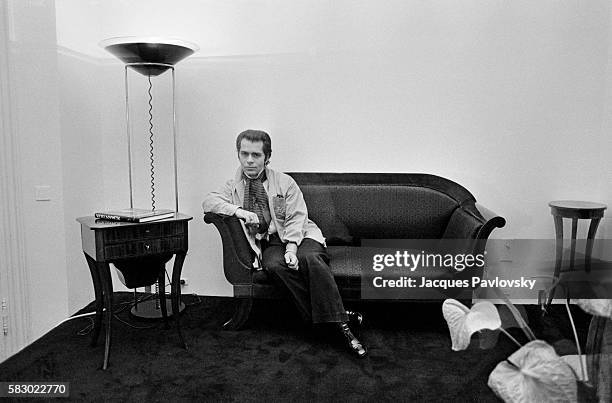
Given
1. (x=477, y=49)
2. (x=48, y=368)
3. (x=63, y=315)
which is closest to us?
(x=48, y=368)

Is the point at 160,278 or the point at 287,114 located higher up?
the point at 287,114

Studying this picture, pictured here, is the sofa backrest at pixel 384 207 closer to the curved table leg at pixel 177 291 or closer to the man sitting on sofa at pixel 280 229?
the man sitting on sofa at pixel 280 229

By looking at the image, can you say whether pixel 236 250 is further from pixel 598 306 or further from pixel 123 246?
pixel 598 306

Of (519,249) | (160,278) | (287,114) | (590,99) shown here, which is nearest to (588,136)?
(590,99)

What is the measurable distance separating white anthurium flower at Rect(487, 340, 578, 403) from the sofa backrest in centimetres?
270

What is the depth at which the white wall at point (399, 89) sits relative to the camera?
3371mm

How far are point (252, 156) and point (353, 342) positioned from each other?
1159 mm

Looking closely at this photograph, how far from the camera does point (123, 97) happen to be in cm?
358

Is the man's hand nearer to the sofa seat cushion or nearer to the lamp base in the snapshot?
the sofa seat cushion

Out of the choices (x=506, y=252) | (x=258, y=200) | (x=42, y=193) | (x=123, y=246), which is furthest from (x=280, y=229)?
(x=506, y=252)

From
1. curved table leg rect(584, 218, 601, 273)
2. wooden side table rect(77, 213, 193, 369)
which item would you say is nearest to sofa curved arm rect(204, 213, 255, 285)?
wooden side table rect(77, 213, 193, 369)

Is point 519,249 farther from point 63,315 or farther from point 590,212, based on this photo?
point 63,315

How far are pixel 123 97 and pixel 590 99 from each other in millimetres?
3006

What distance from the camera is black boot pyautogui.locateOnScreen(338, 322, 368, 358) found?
264cm
